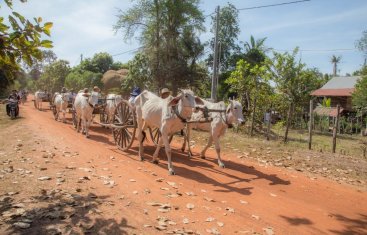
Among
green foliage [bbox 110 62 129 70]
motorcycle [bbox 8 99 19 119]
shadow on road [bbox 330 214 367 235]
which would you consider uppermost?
green foliage [bbox 110 62 129 70]

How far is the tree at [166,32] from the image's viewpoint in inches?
862

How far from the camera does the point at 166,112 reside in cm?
809

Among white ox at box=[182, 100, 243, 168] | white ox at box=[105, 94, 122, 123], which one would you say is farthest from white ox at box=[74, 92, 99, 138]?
white ox at box=[182, 100, 243, 168]

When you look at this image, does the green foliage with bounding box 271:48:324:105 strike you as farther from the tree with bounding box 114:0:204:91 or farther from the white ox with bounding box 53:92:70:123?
the white ox with bounding box 53:92:70:123

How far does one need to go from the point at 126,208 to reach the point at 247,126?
12.3 meters

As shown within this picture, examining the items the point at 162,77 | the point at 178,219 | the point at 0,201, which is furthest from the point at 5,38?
the point at 162,77

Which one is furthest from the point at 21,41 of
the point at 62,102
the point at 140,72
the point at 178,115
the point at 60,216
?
the point at 140,72

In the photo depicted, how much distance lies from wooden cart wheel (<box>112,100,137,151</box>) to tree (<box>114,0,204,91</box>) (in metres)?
12.4

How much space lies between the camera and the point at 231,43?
1276 inches

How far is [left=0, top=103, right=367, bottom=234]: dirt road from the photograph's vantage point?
479 centimetres

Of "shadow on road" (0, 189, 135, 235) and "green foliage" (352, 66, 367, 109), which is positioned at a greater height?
"green foliage" (352, 66, 367, 109)

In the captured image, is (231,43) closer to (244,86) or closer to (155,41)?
(155,41)

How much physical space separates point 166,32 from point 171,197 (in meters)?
18.5

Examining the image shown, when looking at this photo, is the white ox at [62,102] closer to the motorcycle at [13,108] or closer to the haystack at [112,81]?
the motorcycle at [13,108]
